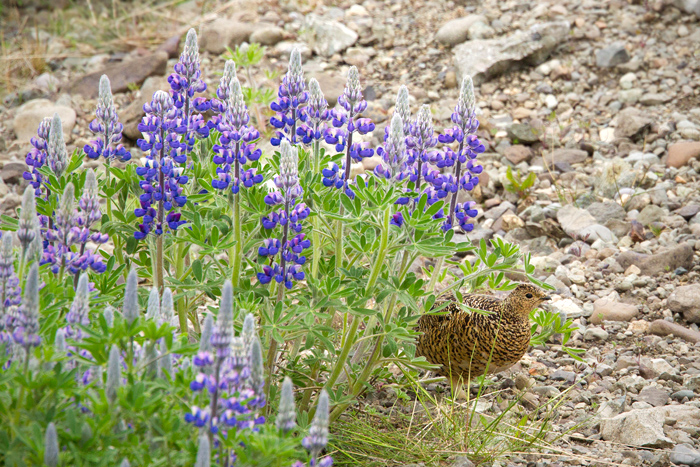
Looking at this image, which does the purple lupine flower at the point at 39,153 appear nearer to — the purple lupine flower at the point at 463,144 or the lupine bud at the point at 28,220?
the lupine bud at the point at 28,220

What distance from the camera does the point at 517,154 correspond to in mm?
5895

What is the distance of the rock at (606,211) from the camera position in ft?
16.8

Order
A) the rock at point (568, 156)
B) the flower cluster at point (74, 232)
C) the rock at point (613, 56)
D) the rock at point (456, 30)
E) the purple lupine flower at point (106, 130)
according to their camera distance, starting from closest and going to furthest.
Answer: the flower cluster at point (74, 232) < the purple lupine flower at point (106, 130) < the rock at point (568, 156) < the rock at point (613, 56) < the rock at point (456, 30)

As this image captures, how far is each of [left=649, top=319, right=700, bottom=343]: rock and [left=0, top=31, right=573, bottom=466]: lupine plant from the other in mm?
937

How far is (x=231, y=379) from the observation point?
195cm

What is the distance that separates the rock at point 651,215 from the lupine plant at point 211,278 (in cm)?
197

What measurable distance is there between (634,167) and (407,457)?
3.49 meters

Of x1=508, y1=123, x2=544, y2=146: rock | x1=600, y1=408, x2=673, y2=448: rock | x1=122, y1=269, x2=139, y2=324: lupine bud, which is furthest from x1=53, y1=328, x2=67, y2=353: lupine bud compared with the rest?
x1=508, y1=123, x2=544, y2=146: rock

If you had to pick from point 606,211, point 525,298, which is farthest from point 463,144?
point 606,211

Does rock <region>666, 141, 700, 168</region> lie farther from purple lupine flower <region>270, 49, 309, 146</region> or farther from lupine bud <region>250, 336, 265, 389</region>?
lupine bud <region>250, 336, 265, 389</region>

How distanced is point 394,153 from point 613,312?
2.17 m

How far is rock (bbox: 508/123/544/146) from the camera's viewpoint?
6.05 meters

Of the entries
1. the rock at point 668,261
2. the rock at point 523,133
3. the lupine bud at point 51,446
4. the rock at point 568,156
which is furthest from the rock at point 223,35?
the lupine bud at point 51,446

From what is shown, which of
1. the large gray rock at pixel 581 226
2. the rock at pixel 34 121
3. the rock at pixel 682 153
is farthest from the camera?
the rock at pixel 34 121
